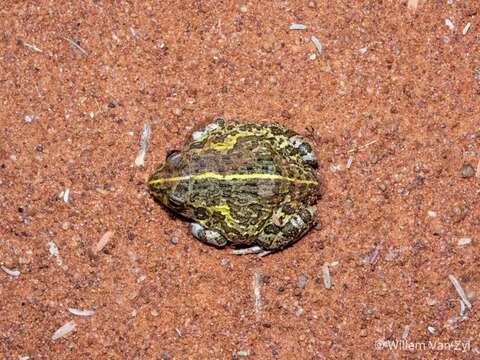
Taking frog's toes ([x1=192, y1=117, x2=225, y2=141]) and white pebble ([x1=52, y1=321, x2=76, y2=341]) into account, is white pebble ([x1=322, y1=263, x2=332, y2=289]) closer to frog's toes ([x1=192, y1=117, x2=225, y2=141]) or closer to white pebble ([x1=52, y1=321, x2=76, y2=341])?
frog's toes ([x1=192, y1=117, x2=225, y2=141])

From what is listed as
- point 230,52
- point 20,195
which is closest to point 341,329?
point 230,52

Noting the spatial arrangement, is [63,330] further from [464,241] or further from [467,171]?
[467,171]

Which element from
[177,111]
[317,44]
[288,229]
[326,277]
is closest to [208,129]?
[177,111]

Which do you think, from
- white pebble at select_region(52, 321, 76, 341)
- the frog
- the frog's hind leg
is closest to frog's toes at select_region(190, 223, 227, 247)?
the frog

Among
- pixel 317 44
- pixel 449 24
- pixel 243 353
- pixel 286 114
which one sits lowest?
pixel 243 353

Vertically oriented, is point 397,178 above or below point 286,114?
below

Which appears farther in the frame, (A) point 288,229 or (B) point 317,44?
(B) point 317,44
